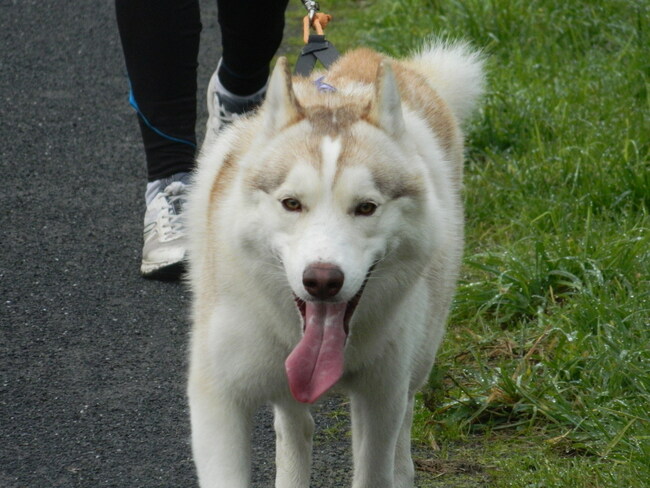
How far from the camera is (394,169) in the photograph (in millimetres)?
2828

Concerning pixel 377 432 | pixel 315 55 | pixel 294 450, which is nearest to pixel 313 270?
pixel 377 432

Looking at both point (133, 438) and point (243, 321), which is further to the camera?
point (133, 438)

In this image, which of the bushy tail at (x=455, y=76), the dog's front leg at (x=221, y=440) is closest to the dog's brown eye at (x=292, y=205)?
the dog's front leg at (x=221, y=440)

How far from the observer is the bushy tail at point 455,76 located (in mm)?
4086

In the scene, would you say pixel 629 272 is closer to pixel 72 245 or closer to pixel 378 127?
pixel 378 127

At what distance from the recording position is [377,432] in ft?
10.1

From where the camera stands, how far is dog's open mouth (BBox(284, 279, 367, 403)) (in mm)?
2678

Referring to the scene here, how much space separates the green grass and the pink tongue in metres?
0.95

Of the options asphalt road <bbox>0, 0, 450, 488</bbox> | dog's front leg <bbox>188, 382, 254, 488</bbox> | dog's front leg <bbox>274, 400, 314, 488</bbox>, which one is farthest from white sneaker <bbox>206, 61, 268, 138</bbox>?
dog's front leg <bbox>188, 382, 254, 488</bbox>

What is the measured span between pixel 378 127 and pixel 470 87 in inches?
52.7

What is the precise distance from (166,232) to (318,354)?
2.05m

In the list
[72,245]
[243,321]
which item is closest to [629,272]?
[243,321]

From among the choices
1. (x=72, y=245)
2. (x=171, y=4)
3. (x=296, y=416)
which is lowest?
(x=72, y=245)

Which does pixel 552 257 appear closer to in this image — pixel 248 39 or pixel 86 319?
pixel 248 39
